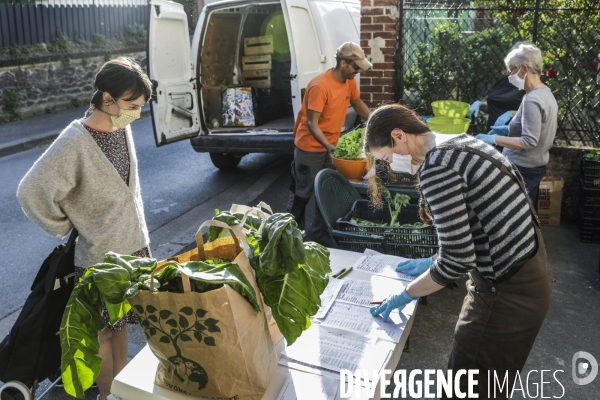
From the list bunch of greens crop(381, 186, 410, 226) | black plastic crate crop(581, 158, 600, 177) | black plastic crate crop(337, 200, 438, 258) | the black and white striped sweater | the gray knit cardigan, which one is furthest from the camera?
black plastic crate crop(581, 158, 600, 177)

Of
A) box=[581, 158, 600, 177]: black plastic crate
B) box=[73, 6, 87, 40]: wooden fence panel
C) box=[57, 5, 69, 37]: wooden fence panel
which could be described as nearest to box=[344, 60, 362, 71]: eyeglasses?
box=[581, 158, 600, 177]: black plastic crate

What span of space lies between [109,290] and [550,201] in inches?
198

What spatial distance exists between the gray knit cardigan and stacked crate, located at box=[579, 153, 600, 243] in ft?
14.0

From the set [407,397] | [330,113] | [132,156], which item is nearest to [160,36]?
[330,113]

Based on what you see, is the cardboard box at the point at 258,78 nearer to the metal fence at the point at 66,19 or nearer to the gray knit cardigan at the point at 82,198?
the metal fence at the point at 66,19

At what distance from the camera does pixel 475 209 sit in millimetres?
2211

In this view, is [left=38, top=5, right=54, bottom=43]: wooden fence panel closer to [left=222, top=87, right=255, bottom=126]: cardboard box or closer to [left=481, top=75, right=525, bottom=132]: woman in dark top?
[left=222, top=87, right=255, bottom=126]: cardboard box

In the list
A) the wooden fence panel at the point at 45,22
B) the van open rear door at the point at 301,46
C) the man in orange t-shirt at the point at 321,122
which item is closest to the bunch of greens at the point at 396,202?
the man in orange t-shirt at the point at 321,122

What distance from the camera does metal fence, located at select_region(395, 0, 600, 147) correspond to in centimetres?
624

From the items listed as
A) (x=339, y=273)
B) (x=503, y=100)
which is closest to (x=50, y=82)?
(x=503, y=100)

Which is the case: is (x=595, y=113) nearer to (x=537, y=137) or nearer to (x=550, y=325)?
(x=537, y=137)

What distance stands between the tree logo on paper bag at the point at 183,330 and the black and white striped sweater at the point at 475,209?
3.09 feet

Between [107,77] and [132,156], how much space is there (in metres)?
0.44

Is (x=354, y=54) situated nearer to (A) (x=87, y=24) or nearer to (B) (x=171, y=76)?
(B) (x=171, y=76)
